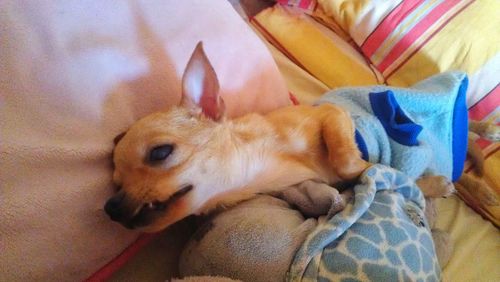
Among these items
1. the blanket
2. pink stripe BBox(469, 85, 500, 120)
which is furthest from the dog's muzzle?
pink stripe BBox(469, 85, 500, 120)

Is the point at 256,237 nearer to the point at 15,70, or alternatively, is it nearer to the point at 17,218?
the point at 17,218

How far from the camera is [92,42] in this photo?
875 millimetres

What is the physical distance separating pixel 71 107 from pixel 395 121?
0.79m

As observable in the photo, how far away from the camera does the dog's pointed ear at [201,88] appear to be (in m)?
0.91

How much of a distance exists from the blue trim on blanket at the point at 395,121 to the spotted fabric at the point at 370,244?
0.17 meters

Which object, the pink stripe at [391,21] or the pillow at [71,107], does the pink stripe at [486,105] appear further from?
the pillow at [71,107]

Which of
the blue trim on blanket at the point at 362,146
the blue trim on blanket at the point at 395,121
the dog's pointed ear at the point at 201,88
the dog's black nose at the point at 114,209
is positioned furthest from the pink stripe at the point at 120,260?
the blue trim on blanket at the point at 395,121

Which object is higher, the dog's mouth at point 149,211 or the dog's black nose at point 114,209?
the dog's black nose at point 114,209

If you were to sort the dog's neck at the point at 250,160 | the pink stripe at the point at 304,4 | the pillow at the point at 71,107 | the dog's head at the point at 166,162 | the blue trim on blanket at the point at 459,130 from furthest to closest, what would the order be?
the pink stripe at the point at 304,4 < the blue trim on blanket at the point at 459,130 < the dog's neck at the point at 250,160 < the dog's head at the point at 166,162 < the pillow at the point at 71,107

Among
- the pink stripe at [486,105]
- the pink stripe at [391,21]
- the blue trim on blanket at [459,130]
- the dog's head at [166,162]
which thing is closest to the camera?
the dog's head at [166,162]

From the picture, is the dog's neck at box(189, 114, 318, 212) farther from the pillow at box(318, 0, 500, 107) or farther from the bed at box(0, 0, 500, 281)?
the pillow at box(318, 0, 500, 107)

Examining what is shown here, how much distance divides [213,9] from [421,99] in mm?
645

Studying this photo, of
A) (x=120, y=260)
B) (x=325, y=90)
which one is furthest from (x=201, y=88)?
(x=325, y=90)

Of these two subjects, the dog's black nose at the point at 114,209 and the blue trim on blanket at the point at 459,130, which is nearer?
the dog's black nose at the point at 114,209
